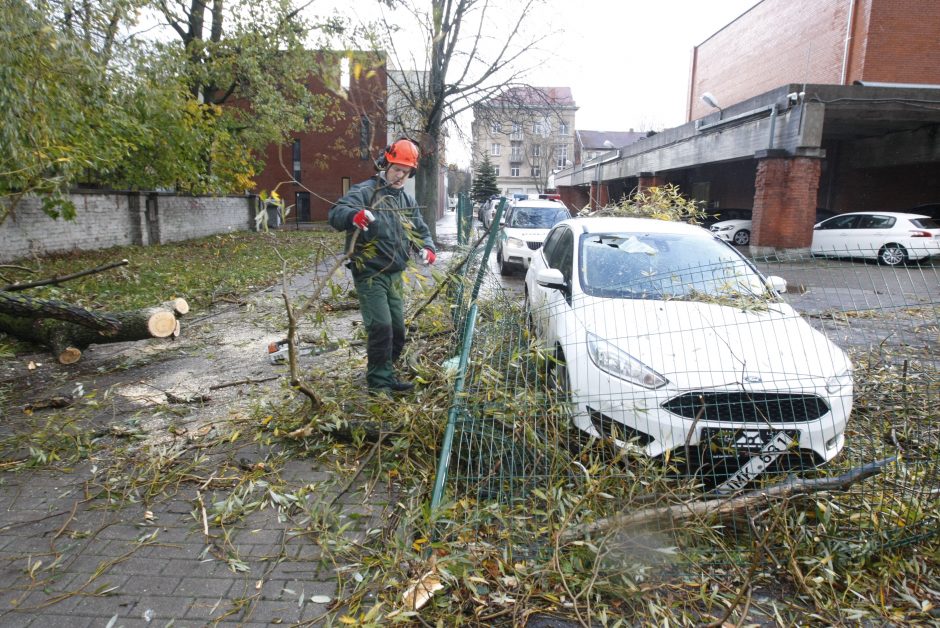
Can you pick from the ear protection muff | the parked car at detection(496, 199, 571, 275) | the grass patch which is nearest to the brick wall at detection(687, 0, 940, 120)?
the parked car at detection(496, 199, 571, 275)

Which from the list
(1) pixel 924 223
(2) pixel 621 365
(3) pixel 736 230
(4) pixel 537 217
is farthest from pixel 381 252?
(3) pixel 736 230

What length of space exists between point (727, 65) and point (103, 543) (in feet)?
121

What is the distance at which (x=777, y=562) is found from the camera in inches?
107

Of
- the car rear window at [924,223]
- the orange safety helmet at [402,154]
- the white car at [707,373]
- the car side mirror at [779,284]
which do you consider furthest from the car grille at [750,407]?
the car rear window at [924,223]

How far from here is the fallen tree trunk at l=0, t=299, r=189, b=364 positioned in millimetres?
5660

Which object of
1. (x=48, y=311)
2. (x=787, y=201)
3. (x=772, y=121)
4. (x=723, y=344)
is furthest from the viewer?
(x=772, y=121)

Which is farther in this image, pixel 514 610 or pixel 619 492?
pixel 619 492

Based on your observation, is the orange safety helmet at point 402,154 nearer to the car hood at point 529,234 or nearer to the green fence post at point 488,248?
the green fence post at point 488,248

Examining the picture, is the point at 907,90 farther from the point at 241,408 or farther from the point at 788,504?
the point at 241,408

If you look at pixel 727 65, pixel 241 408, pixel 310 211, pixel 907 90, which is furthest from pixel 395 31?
pixel 727 65

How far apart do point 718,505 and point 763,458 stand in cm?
43

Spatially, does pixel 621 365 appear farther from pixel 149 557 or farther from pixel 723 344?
pixel 149 557

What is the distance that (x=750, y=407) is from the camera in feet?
10.3

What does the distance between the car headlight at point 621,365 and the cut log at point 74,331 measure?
14.9 ft
